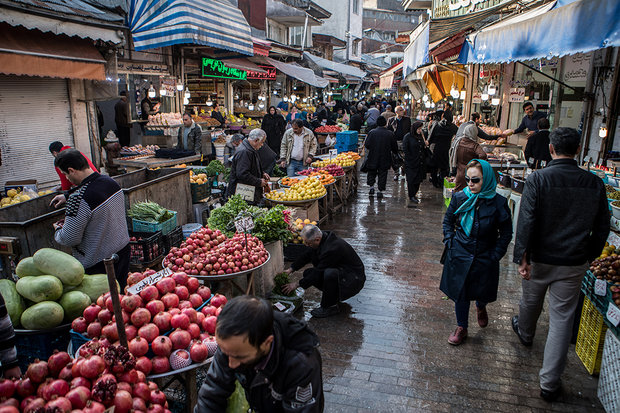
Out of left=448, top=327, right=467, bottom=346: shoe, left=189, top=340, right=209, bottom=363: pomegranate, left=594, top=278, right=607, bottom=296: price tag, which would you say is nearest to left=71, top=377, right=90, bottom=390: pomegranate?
left=189, top=340, right=209, bottom=363: pomegranate

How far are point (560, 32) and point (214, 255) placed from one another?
167 inches

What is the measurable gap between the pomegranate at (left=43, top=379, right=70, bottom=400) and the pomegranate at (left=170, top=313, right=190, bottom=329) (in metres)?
0.84

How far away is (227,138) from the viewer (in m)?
14.0

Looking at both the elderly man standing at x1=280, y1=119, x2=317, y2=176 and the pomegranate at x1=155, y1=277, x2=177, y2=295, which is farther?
the elderly man standing at x1=280, y1=119, x2=317, y2=176

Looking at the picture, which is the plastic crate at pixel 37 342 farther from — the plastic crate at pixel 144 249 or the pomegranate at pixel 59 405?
the plastic crate at pixel 144 249

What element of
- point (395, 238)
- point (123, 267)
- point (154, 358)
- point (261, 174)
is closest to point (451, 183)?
point (395, 238)

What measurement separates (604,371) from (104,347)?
3.82m

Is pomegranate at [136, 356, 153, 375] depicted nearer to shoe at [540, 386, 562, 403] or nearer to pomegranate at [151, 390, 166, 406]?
pomegranate at [151, 390, 166, 406]

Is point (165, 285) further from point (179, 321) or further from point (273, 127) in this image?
point (273, 127)

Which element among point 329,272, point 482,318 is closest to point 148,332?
point 329,272

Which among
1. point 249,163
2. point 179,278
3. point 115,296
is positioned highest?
point 249,163

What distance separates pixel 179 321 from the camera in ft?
10.1

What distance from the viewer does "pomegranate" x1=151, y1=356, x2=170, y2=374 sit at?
9.32 feet

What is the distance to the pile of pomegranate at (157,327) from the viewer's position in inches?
112
